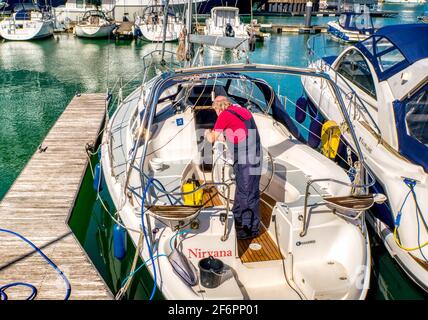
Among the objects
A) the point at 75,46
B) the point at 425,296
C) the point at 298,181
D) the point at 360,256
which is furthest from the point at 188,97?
the point at 75,46

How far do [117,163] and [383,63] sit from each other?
18.1ft

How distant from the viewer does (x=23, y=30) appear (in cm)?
2708

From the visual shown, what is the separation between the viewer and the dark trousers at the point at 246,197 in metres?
4.56

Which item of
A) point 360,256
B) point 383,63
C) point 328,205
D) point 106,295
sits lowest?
point 106,295

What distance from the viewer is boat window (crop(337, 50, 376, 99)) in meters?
8.57

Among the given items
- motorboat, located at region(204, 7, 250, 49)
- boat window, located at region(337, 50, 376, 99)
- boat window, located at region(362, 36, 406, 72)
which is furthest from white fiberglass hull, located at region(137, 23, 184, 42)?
boat window, located at region(362, 36, 406, 72)

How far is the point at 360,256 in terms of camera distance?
430 centimetres

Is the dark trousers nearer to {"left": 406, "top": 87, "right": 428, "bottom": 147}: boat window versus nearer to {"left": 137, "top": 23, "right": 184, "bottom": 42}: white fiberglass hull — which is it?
{"left": 406, "top": 87, "right": 428, "bottom": 147}: boat window

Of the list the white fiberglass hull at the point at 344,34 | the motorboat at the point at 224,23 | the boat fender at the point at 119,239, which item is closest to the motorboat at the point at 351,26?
the white fiberglass hull at the point at 344,34

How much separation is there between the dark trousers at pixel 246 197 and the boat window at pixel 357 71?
189 inches

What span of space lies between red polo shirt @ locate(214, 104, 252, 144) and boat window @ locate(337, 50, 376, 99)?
4.78m
